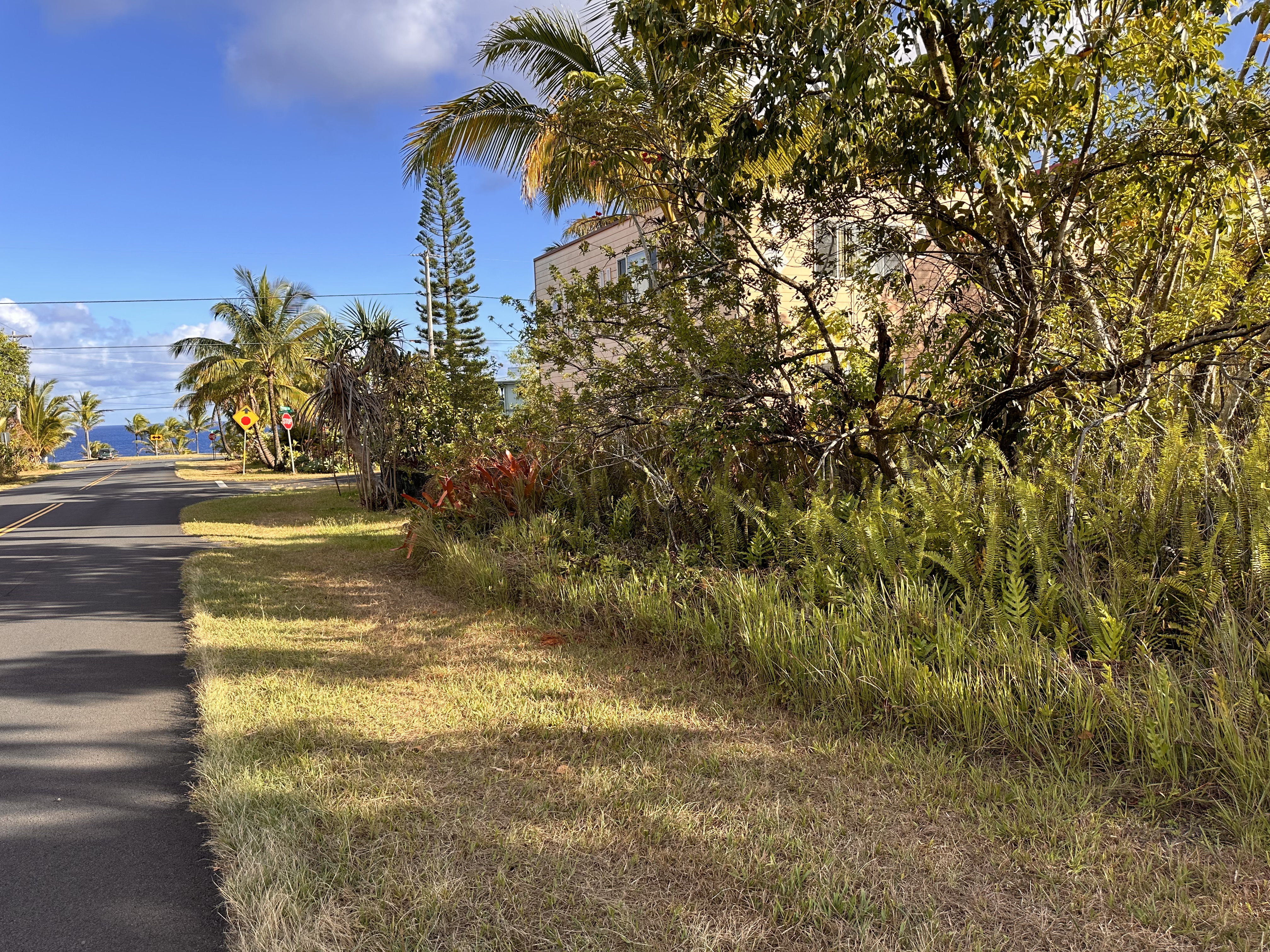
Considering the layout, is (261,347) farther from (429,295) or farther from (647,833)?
(647,833)

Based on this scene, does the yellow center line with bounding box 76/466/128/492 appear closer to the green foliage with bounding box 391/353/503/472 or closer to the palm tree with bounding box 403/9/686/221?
the green foliage with bounding box 391/353/503/472

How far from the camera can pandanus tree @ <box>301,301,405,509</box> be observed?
15156mm

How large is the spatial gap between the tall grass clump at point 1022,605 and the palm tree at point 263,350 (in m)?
32.8

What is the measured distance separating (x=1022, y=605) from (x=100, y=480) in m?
39.1

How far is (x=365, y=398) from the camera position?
15.2 meters

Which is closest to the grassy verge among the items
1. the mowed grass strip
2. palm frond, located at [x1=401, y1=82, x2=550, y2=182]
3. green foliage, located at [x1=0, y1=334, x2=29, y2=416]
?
green foliage, located at [x1=0, y1=334, x2=29, y2=416]

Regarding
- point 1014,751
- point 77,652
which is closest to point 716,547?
point 1014,751

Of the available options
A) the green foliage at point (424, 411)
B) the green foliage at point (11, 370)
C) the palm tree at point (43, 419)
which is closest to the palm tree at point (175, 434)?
the palm tree at point (43, 419)

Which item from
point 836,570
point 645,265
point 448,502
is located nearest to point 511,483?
point 448,502

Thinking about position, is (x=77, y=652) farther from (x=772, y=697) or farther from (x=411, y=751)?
(x=772, y=697)

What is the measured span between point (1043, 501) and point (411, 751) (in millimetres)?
4101

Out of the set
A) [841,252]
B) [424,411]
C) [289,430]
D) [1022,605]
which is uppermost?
[841,252]

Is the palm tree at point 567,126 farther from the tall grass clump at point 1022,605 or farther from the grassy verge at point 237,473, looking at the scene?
the grassy verge at point 237,473

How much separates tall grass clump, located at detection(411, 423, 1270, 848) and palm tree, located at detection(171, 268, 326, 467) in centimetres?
3277
